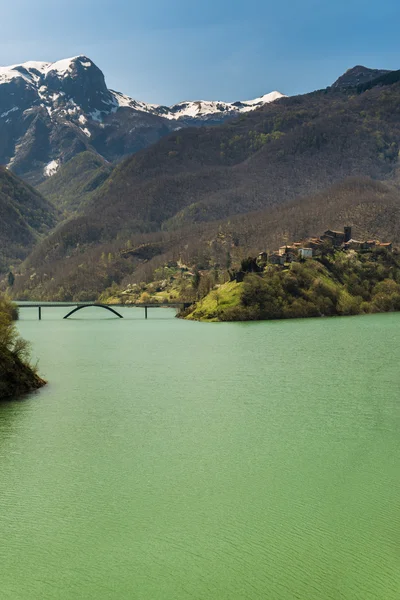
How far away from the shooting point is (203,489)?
35.8 m

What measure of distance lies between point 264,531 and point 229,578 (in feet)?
15.5

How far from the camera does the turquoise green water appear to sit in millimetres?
25453

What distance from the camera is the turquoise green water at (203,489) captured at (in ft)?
83.5

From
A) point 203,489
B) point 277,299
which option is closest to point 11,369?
point 203,489

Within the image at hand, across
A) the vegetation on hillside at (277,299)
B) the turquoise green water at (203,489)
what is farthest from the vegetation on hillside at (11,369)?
the vegetation on hillside at (277,299)

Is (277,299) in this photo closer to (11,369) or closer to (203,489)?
(11,369)

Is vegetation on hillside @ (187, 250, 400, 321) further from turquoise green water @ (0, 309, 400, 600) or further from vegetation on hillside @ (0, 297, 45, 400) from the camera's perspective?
vegetation on hillside @ (0, 297, 45, 400)

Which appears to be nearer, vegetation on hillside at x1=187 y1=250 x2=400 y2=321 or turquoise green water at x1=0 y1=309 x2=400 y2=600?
turquoise green water at x1=0 y1=309 x2=400 y2=600

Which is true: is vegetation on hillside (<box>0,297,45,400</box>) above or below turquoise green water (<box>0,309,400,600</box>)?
above

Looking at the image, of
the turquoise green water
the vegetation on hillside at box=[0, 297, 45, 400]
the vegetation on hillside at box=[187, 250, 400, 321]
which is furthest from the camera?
the vegetation on hillside at box=[187, 250, 400, 321]

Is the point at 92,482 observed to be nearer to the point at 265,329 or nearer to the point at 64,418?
the point at 64,418

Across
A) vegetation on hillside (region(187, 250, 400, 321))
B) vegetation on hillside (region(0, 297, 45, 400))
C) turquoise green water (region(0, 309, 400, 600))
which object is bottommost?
turquoise green water (region(0, 309, 400, 600))

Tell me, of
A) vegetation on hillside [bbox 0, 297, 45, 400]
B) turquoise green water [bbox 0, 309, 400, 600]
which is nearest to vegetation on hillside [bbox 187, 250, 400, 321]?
turquoise green water [bbox 0, 309, 400, 600]

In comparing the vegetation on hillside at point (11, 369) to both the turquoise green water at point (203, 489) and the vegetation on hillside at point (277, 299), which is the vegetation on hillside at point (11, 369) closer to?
the turquoise green water at point (203, 489)
